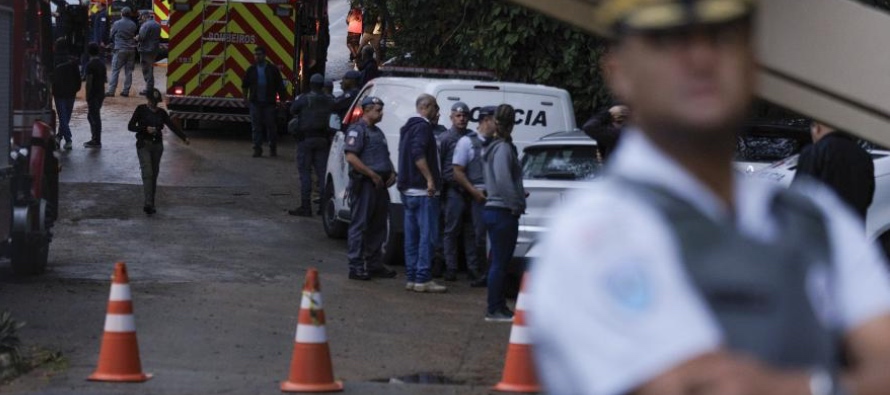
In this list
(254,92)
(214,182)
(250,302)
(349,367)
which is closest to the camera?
(349,367)

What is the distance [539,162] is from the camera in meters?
14.0

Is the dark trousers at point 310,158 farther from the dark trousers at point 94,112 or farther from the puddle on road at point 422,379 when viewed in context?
the puddle on road at point 422,379

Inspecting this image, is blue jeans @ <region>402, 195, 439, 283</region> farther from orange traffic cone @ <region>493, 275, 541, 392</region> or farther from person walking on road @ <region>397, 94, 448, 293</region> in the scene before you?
orange traffic cone @ <region>493, 275, 541, 392</region>

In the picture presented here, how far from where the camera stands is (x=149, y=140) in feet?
62.3

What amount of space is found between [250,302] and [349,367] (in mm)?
2718

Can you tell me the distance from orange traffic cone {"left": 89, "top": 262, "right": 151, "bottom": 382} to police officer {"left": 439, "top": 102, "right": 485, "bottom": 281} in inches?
220

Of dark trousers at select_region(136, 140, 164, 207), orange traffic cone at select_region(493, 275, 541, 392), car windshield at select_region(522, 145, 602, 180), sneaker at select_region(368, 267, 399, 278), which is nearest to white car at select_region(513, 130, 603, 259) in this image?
car windshield at select_region(522, 145, 602, 180)

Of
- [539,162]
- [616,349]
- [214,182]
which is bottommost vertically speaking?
[214,182]

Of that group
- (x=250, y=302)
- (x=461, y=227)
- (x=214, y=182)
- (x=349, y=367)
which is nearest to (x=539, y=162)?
(x=461, y=227)

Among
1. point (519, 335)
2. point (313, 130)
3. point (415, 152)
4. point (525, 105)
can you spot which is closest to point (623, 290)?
point (519, 335)

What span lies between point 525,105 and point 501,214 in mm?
3556

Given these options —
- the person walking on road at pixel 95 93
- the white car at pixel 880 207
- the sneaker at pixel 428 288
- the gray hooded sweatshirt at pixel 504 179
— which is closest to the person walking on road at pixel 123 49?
the person walking on road at pixel 95 93

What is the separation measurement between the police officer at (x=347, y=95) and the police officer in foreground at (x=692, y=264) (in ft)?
52.0

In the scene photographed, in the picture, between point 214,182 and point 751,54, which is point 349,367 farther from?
point 214,182
